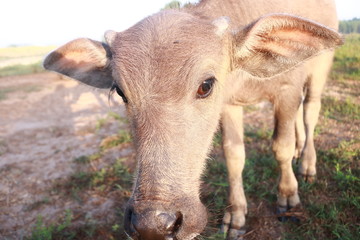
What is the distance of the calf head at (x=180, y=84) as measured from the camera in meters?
1.64

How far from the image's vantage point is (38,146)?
6.23 metres

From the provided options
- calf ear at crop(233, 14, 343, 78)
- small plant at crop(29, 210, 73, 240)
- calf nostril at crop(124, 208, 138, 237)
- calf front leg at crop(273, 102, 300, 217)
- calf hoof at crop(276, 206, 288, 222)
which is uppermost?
calf ear at crop(233, 14, 343, 78)

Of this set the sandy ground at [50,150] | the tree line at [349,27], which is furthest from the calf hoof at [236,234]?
the tree line at [349,27]

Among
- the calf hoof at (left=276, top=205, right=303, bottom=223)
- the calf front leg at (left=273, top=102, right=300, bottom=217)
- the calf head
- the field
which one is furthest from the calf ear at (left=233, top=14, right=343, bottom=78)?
the calf hoof at (left=276, top=205, right=303, bottom=223)

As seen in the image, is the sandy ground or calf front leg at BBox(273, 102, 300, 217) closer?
calf front leg at BBox(273, 102, 300, 217)

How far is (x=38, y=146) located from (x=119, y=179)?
2.90 meters

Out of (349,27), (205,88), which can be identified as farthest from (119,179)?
(349,27)

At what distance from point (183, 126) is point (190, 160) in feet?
0.77

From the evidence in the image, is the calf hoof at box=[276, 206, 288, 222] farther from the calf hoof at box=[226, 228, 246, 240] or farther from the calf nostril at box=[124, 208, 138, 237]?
the calf nostril at box=[124, 208, 138, 237]

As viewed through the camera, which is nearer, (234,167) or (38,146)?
(234,167)

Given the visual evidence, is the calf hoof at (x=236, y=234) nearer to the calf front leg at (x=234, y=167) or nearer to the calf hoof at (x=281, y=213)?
the calf front leg at (x=234, y=167)

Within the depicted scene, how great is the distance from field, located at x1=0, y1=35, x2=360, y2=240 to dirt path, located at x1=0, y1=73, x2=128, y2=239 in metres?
0.02

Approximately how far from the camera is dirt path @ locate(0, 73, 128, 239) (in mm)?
3935

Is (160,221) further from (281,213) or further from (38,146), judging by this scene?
(38,146)
